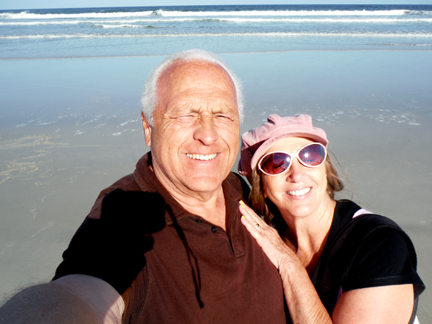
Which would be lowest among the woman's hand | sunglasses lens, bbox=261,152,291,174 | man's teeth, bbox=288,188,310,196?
the woman's hand

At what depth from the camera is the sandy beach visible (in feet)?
11.2

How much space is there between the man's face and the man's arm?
78cm

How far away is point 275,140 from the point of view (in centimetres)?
223

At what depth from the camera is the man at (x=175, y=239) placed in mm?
1358

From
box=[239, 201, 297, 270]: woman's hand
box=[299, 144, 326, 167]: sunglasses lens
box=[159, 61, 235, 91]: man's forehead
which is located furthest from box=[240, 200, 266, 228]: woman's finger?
box=[159, 61, 235, 91]: man's forehead

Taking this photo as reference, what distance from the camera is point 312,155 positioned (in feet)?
7.36

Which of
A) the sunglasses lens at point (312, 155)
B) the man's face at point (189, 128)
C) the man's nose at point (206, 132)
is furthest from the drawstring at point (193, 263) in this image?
the sunglasses lens at point (312, 155)

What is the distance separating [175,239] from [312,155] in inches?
47.4

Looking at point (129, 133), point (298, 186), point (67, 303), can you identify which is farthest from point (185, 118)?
point (129, 133)

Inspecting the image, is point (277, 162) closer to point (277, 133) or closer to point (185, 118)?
point (277, 133)

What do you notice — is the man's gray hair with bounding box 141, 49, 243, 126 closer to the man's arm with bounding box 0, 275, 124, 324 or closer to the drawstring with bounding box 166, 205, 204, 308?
the drawstring with bounding box 166, 205, 204, 308

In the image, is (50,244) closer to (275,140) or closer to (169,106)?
(169,106)

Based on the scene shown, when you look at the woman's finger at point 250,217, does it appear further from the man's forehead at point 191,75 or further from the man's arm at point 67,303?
the man's arm at point 67,303

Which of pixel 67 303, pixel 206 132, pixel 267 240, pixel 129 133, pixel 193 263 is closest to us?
pixel 67 303
